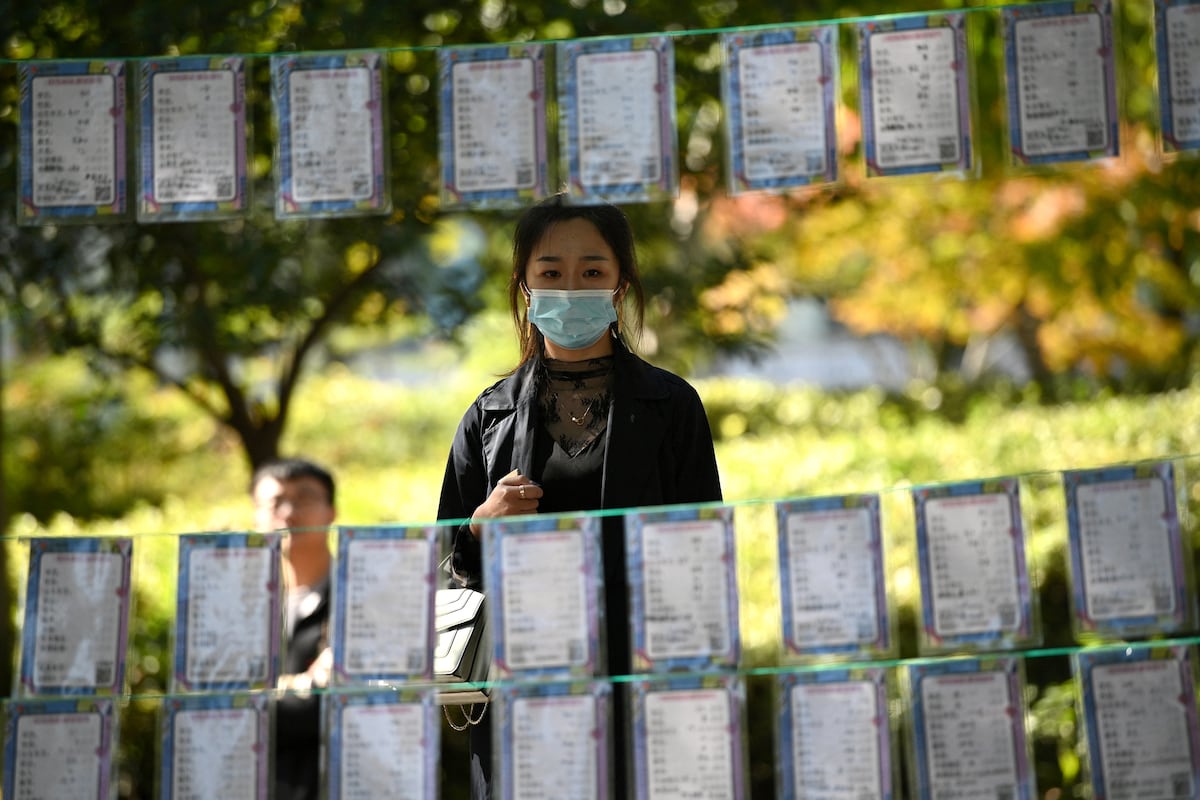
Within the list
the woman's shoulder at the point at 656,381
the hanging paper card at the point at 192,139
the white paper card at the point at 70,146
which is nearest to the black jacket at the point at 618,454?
the woman's shoulder at the point at 656,381

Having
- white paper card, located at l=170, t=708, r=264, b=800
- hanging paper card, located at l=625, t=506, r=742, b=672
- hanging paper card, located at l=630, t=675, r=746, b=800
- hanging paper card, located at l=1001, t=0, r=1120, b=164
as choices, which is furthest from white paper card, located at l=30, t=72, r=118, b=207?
hanging paper card, located at l=1001, t=0, r=1120, b=164

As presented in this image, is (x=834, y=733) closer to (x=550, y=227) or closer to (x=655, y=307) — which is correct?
(x=550, y=227)

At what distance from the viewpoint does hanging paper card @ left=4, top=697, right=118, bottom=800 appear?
2336 mm

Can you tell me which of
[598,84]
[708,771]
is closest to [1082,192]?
[598,84]

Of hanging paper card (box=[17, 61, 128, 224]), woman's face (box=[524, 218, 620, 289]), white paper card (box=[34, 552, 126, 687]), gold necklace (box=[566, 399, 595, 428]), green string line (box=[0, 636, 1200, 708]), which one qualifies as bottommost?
green string line (box=[0, 636, 1200, 708])

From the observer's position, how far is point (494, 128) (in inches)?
98.8

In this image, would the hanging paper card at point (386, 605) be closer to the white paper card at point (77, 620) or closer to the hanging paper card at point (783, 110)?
the white paper card at point (77, 620)

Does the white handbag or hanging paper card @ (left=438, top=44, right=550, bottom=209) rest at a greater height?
hanging paper card @ (left=438, top=44, right=550, bottom=209)

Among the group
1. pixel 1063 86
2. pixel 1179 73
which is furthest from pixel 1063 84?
pixel 1179 73

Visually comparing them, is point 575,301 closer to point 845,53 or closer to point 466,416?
point 466,416

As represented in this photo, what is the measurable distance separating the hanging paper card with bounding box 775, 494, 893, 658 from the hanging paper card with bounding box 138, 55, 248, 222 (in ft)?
4.10

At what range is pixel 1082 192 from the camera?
6160 millimetres

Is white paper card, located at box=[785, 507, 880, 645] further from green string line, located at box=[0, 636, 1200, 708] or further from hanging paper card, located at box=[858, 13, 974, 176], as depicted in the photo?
hanging paper card, located at box=[858, 13, 974, 176]

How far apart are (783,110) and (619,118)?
32 cm
